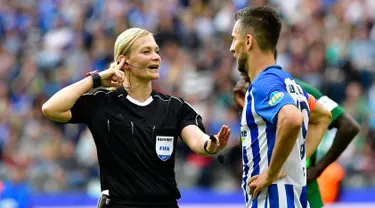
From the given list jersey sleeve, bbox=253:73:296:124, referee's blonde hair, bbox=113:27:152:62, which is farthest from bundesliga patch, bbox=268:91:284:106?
referee's blonde hair, bbox=113:27:152:62

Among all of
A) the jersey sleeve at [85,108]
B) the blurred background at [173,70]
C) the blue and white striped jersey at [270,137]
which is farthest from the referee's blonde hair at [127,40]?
the blurred background at [173,70]

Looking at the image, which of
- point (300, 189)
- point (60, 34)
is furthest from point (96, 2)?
point (300, 189)

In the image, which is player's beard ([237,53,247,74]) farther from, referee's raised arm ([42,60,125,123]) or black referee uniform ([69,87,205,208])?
referee's raised arm ([42,60,125,123])

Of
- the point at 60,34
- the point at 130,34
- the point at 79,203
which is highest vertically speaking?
the point at 60,34

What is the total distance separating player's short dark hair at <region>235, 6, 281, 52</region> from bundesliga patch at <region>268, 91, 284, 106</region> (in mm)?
399

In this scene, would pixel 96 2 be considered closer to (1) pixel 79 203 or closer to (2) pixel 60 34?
(2) pixel 60 34

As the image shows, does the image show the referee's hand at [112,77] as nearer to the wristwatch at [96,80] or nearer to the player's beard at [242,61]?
the wristwatch at [96,80]

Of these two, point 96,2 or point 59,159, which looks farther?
point 96,2

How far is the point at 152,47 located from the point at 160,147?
0.72 metres

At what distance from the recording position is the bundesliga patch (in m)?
5.09

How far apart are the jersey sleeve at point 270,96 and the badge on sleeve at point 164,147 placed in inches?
33.6

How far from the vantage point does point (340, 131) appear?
673cm

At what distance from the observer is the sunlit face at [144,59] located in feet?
19.6

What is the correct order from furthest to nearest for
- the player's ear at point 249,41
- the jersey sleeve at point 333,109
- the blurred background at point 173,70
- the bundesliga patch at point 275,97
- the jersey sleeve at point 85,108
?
the blurred background at point 173,70 < the jersey sleeve at point 333,109 < the jersey sleeve at point 85,108 < the player's ear at point 249,41 < the bundesliga patch at point 275,97
